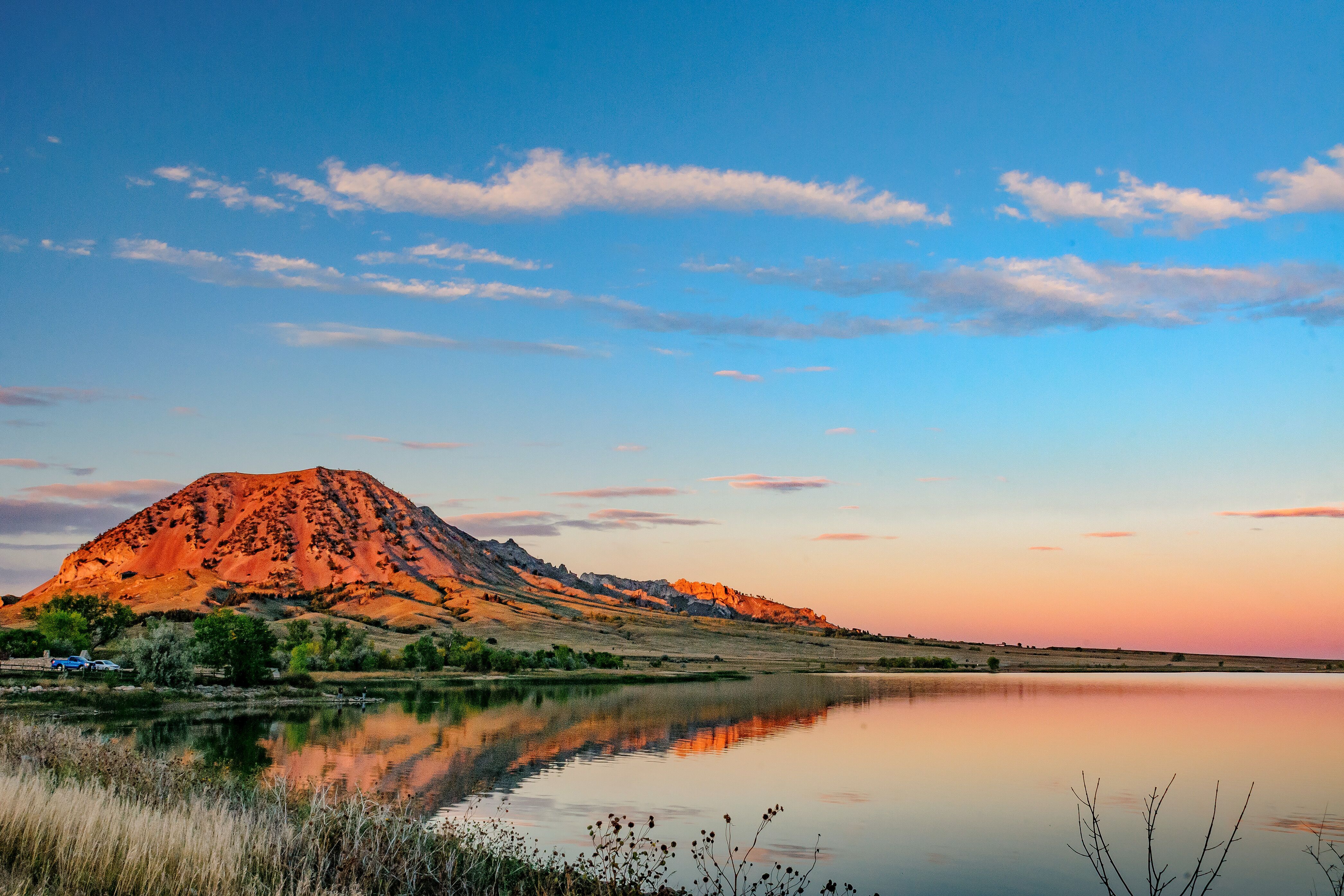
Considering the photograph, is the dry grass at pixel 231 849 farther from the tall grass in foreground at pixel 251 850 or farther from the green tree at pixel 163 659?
the green tree at pixel 163 659

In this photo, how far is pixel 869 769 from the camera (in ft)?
131

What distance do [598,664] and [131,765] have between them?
12132cm

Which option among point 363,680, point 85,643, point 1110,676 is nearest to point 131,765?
point 363,680

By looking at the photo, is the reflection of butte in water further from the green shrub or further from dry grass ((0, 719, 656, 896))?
the green shrub

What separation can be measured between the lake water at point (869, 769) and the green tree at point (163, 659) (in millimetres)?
11105

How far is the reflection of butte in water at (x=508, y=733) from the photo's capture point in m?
36.5

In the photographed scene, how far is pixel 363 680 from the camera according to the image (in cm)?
9419

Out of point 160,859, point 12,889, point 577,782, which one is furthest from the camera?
point 577,782

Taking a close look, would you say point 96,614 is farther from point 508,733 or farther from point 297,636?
point 508,733

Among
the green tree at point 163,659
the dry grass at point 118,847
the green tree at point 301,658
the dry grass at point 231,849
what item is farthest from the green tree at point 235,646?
the dry grass at point 118,847

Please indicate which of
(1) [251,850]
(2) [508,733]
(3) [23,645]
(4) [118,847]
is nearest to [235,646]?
(2) [508,733]

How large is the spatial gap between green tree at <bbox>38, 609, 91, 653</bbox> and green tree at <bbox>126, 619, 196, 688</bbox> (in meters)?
28.1

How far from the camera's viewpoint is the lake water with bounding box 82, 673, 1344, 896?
24812 mm

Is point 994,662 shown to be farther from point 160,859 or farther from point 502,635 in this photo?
point 160,859
